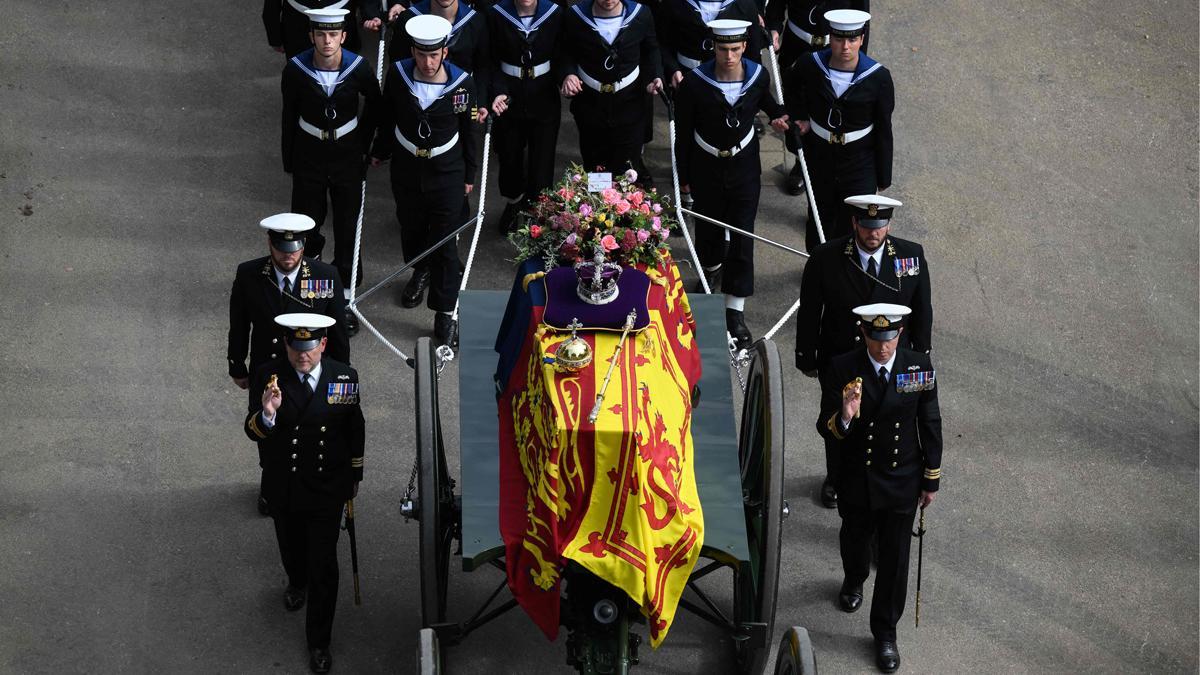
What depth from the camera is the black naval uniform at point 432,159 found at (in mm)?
9820

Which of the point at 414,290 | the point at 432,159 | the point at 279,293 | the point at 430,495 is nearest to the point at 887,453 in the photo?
the point at 430,495

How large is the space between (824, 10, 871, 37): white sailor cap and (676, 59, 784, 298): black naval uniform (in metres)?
0.45

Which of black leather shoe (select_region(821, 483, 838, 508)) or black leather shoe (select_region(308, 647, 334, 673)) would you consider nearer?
black leather shoe (select_region(308, 647, 334, 673))

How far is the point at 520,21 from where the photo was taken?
10500 millimetres

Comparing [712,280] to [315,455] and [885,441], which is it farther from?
[315,455]

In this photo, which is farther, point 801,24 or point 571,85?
point 801,24

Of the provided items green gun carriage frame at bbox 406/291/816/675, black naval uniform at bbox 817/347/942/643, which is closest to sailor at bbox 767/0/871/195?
green gun carriage frame at bbox 406/291/816/675

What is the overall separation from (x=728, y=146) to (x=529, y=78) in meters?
1.28

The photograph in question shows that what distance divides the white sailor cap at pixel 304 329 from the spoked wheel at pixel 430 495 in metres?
0.42

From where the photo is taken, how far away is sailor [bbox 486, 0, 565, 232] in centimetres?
1051

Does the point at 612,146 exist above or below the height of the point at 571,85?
below

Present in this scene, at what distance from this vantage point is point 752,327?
10.5m

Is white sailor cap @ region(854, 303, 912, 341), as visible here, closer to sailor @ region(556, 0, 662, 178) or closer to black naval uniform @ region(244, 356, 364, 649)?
black naval uniform @ region(244, 356, 364, 649)

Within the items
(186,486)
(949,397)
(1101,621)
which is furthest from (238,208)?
(1101,621)
